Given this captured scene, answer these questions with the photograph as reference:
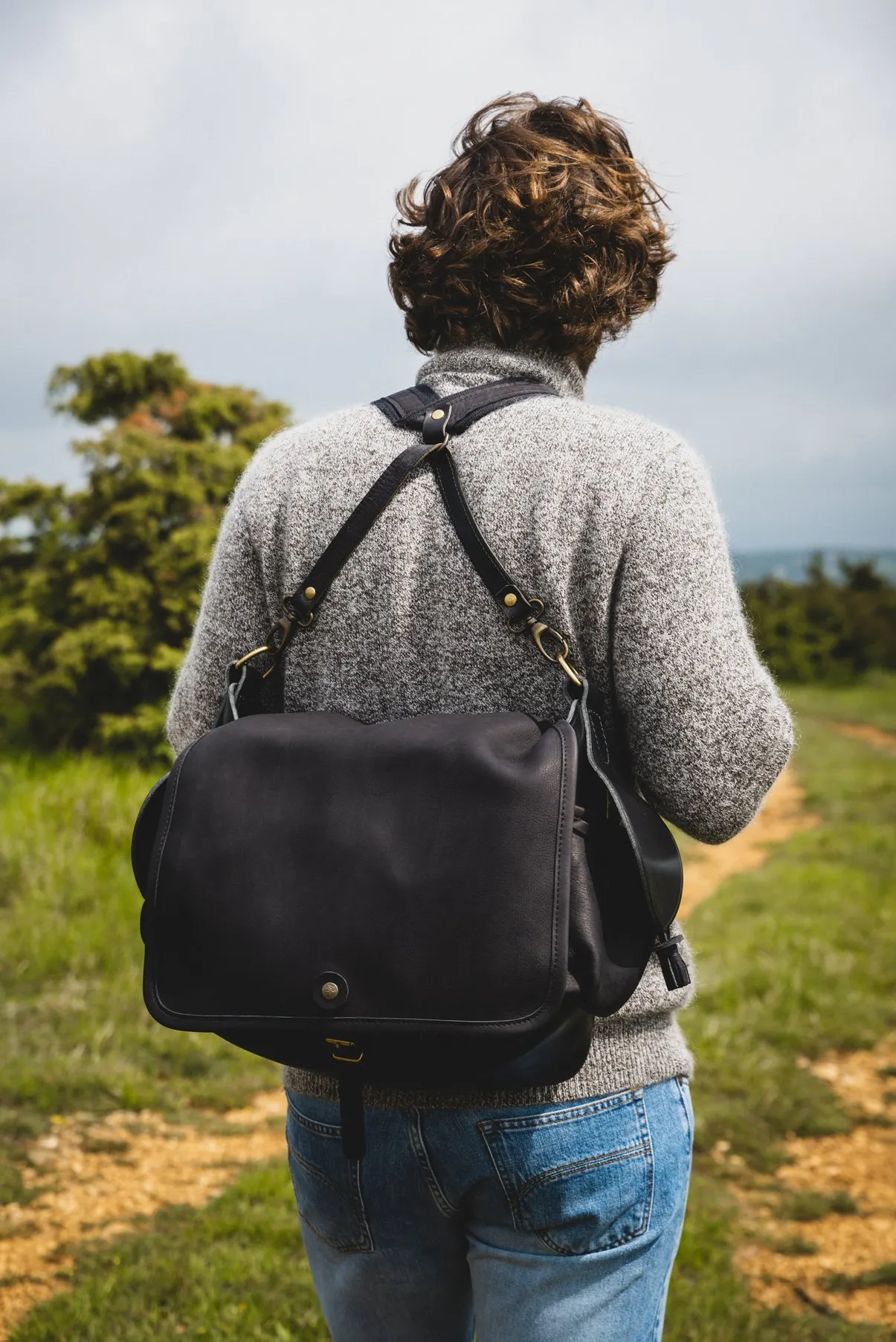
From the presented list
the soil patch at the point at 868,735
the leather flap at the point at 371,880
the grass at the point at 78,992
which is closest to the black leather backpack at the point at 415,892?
the leather flap at the point at 371,880

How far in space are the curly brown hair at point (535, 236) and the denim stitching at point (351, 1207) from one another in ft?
3.71

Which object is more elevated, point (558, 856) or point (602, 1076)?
point (558, 856)

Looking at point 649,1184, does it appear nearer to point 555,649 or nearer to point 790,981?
point 555,649

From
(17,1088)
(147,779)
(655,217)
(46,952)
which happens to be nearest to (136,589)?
(147,779)

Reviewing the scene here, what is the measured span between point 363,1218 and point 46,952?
3984mm

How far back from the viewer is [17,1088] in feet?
13.1

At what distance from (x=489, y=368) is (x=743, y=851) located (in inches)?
→ 327

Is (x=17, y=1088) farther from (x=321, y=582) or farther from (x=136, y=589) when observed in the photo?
(x=136, y=589)

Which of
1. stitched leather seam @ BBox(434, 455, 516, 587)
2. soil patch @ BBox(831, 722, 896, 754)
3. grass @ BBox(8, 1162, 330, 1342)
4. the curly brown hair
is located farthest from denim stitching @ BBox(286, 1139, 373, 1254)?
soil patch @ BBox(831, 722, 896, 754)

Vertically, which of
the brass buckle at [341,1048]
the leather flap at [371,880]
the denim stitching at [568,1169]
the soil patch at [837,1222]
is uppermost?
the leather flap at [371,880]

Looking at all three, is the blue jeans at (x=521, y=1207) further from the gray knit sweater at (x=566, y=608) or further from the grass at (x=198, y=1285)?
the grass at (x=198, y=1285)

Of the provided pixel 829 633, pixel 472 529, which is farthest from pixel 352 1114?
pixel 829 633

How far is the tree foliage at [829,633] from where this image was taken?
2253 cm

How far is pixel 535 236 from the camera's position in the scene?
148cm
